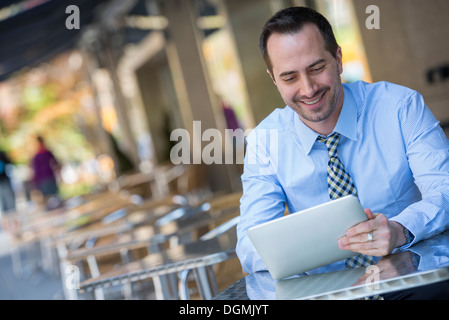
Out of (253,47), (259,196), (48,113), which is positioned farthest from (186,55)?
(48,113)

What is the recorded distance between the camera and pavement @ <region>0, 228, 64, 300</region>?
5.48 meters

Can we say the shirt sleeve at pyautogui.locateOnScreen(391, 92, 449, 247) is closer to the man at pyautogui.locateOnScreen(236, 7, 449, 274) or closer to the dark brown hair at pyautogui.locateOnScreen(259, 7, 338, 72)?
the man at pyautogui.locateOnScreen(236, 7, 449, 274)

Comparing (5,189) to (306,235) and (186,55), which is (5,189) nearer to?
(186,55)

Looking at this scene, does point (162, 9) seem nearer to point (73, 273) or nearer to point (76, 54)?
point (73, 273)

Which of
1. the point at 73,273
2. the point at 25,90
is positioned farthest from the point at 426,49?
the point at 25,90

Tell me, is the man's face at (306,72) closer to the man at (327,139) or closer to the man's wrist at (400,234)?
the man at (327,139)

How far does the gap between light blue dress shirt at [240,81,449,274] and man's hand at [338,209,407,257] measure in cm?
30

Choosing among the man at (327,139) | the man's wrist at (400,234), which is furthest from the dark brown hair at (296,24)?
the man's wrist at (400,234)

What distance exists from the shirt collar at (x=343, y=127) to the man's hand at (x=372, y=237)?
43cm

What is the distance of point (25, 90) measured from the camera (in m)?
20.7

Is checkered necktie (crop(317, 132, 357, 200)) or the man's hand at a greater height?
checkered necktie (crop(317, 132, 357, 200))

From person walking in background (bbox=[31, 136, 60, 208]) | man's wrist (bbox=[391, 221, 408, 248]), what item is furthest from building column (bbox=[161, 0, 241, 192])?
man's wrist (bbox=[391, 221, 408, 248])

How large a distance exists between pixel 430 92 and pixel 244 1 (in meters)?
4.10
